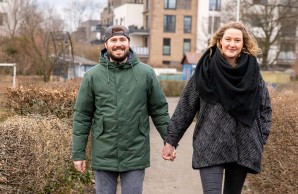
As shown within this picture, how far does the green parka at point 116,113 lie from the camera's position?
4348mm

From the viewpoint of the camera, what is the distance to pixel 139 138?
4.41 metres

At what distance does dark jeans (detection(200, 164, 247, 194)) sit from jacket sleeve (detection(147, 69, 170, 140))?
64 cm

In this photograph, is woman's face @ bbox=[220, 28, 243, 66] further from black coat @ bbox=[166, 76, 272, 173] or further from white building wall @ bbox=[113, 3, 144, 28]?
white building wall @ bbox=[113, 3, 144, 28]

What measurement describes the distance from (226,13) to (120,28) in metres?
37.3

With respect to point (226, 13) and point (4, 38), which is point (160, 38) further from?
point (4, 38)

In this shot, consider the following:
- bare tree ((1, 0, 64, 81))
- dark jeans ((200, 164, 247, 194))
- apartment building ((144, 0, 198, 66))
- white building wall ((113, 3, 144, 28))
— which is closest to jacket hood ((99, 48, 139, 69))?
dark jeans ((200, 164, 247, 194))

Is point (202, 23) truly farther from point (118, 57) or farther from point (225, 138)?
point (225, 138)

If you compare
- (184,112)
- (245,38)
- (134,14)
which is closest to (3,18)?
(134,14)

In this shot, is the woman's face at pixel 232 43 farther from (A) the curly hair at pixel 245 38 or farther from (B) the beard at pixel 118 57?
(B) the beard at pixel 118 57

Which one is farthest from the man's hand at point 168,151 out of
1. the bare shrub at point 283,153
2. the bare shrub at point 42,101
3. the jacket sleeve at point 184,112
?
the bare shrub at point 42,101

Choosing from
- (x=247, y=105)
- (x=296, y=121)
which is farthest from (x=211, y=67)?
(x=296, y=121)

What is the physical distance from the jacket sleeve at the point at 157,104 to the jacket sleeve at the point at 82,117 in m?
0.49

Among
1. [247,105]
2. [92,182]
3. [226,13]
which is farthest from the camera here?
[226,13]

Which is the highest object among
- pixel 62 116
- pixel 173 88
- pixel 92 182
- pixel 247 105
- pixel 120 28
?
pixel 120 28
